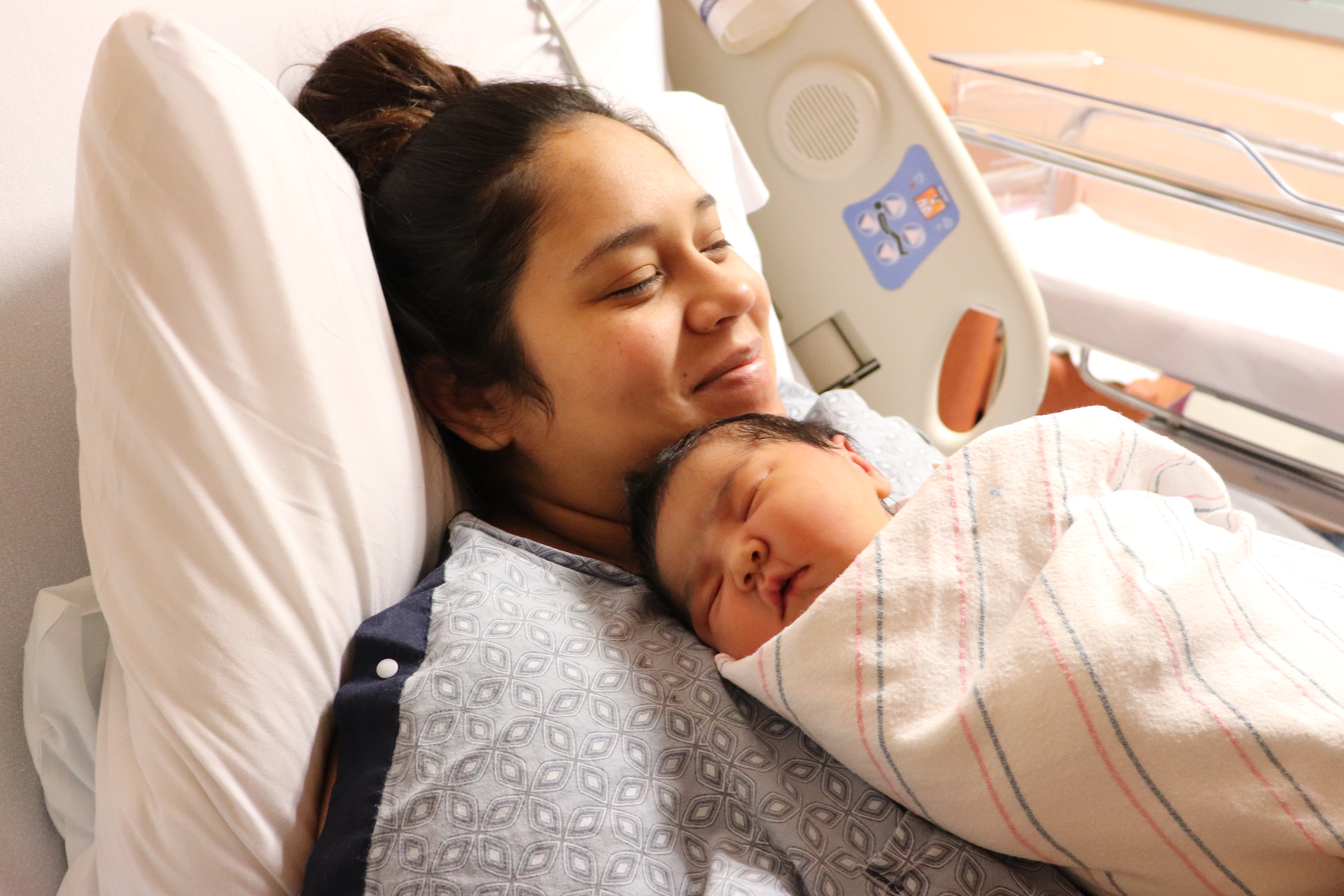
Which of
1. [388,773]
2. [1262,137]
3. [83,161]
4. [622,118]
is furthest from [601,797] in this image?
[1262,137]

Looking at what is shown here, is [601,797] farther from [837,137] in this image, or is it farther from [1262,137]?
[1262,137]

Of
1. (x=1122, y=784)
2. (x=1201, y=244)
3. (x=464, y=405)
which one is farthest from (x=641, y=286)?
Answer: (x=1201, y=244)

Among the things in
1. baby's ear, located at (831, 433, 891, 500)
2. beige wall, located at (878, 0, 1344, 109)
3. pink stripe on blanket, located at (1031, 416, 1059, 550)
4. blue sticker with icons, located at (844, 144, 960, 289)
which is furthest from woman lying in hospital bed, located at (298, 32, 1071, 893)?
beige wall, located at (878, 0, 1344, 109)

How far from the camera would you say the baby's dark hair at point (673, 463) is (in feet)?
3.56

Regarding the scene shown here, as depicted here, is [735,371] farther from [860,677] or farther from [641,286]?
[860,677]

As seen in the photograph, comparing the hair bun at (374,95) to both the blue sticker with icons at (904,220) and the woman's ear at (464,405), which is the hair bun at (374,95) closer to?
the woman's ear at (464,405)

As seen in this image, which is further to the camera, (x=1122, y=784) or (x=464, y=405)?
(x=464, y=405)

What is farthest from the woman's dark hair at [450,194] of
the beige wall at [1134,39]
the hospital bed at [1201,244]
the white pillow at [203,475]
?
the beige wall at [1134,39]

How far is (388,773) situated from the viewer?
87 cm

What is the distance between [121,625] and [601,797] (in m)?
0.44

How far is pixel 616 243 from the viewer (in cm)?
115

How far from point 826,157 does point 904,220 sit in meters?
0.20

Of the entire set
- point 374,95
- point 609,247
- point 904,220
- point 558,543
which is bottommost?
point 558,543

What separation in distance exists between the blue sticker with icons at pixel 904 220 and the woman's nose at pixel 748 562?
1.02 m
